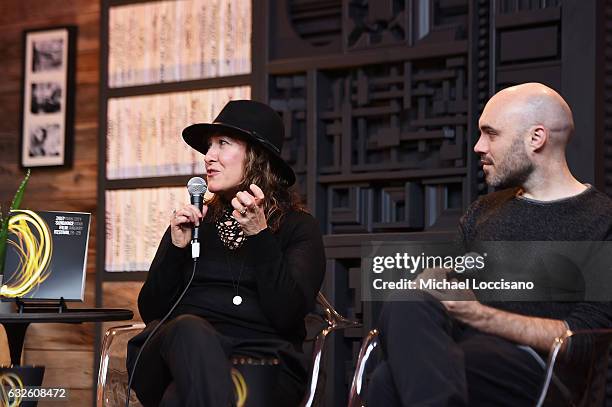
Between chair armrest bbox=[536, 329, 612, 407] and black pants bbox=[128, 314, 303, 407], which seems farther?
black pants bbox=[128, 314, 303, 407]

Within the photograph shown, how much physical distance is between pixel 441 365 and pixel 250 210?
0.66 meters

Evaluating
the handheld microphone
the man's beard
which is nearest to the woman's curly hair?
the handheld microphone

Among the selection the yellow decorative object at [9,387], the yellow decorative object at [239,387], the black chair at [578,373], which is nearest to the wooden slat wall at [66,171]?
the yellow decorative object at [9,387]

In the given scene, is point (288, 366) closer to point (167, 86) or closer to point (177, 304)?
point (177, 304)

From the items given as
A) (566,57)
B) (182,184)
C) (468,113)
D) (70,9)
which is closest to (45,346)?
(182,184)

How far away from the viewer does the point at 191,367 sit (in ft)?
7.80

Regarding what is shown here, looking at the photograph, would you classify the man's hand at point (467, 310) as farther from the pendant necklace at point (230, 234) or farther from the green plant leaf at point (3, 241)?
the green plant leaf at point (3, 241)

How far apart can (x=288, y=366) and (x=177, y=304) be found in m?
0.36

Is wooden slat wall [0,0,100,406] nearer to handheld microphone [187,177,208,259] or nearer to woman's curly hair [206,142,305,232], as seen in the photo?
A: woman's curly hair [206,142,305,232]

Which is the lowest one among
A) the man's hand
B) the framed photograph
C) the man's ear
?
the man's hand

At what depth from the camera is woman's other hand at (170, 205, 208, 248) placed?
8.39 ft

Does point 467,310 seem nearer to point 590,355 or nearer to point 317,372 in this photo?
point 590,355

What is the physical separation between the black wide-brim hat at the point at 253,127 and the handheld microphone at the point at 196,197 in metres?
0.24

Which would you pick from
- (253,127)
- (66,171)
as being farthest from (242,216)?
(66,171)
